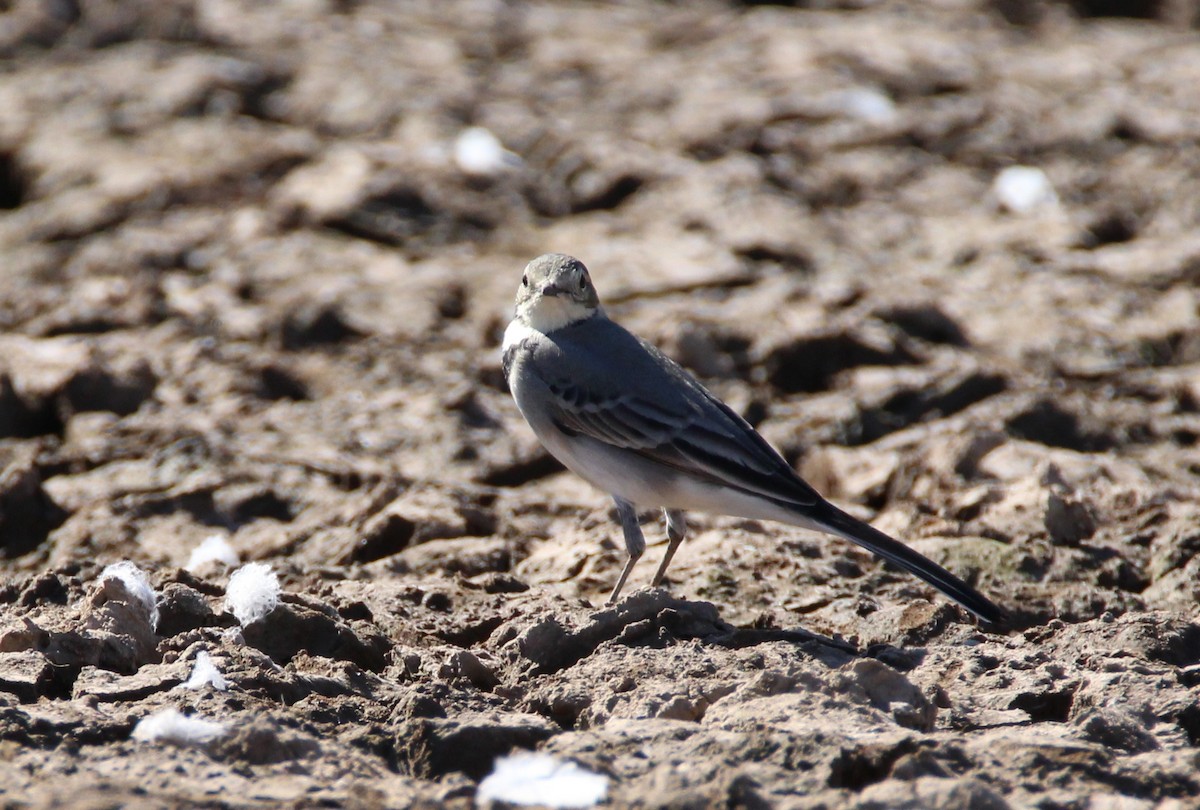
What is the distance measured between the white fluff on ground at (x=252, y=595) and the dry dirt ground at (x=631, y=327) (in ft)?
0.29

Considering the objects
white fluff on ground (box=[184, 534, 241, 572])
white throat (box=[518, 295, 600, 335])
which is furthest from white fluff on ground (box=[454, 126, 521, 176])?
white fluff on ground (box=[184, 534, 241, 572])

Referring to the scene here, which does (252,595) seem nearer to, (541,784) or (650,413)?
(541,784)

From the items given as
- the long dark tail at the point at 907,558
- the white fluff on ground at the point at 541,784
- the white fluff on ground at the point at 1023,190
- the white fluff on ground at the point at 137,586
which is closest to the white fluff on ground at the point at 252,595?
the white fluff on ground at the point at 137,586

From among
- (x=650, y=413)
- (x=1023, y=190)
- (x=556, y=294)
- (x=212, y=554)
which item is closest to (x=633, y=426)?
(x=650, y=413)

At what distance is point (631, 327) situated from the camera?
29.0ft

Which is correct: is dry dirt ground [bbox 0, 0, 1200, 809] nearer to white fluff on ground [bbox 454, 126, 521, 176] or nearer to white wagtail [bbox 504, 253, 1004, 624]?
white fluff on ground [bbox 454, 126, 521, 176]

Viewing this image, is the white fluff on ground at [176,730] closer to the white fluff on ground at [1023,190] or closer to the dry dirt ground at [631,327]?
the dry dirt ground at [631,327]

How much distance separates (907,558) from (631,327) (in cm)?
363

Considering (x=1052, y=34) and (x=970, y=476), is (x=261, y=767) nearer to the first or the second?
(x=970, y=476)


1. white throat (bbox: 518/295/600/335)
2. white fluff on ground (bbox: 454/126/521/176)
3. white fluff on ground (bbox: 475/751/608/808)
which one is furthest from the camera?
white fluff on ground (bbox: 454/126/521/176)

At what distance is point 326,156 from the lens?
10.6 m

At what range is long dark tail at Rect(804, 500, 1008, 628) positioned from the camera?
17.8 feet

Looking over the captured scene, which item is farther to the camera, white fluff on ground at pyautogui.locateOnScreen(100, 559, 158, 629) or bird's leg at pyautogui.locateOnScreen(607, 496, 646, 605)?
bird's leg at pyautogui.locateOnScreen(607, 496, 646, 605)

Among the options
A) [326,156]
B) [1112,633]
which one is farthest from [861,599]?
[326,156]
